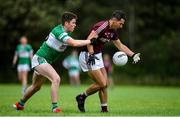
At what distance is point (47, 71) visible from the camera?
1438 cm

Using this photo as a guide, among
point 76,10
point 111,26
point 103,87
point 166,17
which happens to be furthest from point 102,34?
point 166,17

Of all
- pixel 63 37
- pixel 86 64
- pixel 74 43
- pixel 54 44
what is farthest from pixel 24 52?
pixel 74 43

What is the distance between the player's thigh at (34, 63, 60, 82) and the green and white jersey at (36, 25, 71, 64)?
0.23m

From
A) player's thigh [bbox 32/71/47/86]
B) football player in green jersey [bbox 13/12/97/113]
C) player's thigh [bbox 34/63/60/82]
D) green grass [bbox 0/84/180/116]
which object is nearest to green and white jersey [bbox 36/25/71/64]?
football player in green jersey [bbox 13/12/97/113]

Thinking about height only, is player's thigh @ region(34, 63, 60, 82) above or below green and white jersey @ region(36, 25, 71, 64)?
below

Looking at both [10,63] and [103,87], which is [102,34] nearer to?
[103,87]

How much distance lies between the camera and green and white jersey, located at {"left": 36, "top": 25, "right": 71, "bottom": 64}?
14010mm

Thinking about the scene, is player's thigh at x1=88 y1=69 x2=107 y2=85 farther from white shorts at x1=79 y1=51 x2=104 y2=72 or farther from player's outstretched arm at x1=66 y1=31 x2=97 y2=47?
player's outstretched arm at x1=66 y1=31 x2=97 y2=47

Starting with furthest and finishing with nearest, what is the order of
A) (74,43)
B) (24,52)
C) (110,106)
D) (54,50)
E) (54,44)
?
(24,52), (110,106), (54,50), (54,44), (74,43)

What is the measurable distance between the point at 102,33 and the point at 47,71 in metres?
1.57

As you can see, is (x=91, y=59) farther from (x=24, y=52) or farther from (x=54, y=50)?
(x=24, y=52)

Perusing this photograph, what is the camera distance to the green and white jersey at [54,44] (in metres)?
14.0

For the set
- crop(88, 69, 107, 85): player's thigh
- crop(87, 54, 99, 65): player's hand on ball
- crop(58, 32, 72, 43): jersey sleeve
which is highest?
crop(58, 32, 72, 43): jersey sleeve

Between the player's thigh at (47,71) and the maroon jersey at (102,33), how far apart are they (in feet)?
3.44
